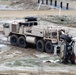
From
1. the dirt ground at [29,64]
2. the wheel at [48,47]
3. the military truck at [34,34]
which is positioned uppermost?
the military truck at [34,34]

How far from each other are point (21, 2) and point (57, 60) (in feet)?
168

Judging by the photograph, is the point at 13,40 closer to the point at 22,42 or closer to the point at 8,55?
the point at 22,42

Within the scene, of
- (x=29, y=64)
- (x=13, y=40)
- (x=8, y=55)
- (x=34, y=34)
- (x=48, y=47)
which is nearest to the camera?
(x=29, y=64)

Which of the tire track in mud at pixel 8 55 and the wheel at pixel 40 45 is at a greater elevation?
the wheel at pixel 40 45

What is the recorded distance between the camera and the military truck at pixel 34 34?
26812 mm

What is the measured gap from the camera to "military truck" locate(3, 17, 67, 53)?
88.0 ft

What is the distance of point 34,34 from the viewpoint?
2805 cm

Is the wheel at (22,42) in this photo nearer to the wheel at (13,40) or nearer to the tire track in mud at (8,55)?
the wheel at (13,40)

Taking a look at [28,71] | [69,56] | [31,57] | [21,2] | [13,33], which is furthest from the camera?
[21,2]

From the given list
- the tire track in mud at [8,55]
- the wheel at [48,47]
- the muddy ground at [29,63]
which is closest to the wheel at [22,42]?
the muddy ground at [29,63]

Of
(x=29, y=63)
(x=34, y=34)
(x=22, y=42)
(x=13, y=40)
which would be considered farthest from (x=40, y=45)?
(x=29, y=63)

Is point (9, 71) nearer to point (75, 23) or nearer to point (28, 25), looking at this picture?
point (28, 25)

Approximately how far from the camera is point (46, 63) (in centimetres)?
2311

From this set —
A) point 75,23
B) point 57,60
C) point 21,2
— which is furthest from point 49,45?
point 21,2
